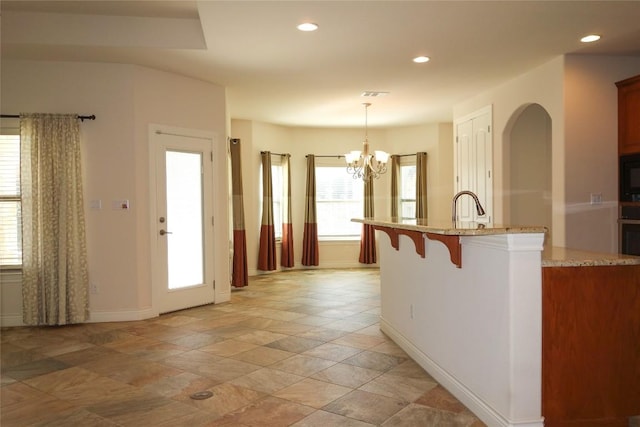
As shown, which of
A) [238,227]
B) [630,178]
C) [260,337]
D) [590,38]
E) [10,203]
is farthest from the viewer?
[238,227]

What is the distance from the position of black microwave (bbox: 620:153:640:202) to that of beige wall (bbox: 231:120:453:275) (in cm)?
394

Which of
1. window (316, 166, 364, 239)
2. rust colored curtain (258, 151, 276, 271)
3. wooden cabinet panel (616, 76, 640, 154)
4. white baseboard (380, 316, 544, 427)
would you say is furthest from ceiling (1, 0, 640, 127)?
window (316, 166, 364, 239)

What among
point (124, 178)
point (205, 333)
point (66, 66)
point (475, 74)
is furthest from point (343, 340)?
point (66, 66)

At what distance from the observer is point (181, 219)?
19.1 ft

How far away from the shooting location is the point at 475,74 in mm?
5602

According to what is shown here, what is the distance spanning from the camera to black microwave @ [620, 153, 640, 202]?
4711mm

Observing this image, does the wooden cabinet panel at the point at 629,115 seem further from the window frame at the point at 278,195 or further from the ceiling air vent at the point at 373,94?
the window frame at the point at 278,195

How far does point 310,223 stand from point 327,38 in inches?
200

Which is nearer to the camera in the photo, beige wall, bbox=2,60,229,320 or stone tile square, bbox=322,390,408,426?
stone tile square, bbox=322,390,408,426

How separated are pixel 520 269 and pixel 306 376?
1780 millimetres

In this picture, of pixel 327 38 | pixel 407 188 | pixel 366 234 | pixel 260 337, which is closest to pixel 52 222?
pixel 260 337

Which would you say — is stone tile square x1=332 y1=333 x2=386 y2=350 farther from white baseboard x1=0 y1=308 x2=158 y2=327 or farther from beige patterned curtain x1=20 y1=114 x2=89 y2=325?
beige patterned curtain x1=20 y1=114 x2=89 y2=325

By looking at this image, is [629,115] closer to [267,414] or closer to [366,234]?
[267,414]

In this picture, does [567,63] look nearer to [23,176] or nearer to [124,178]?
[124,178]
